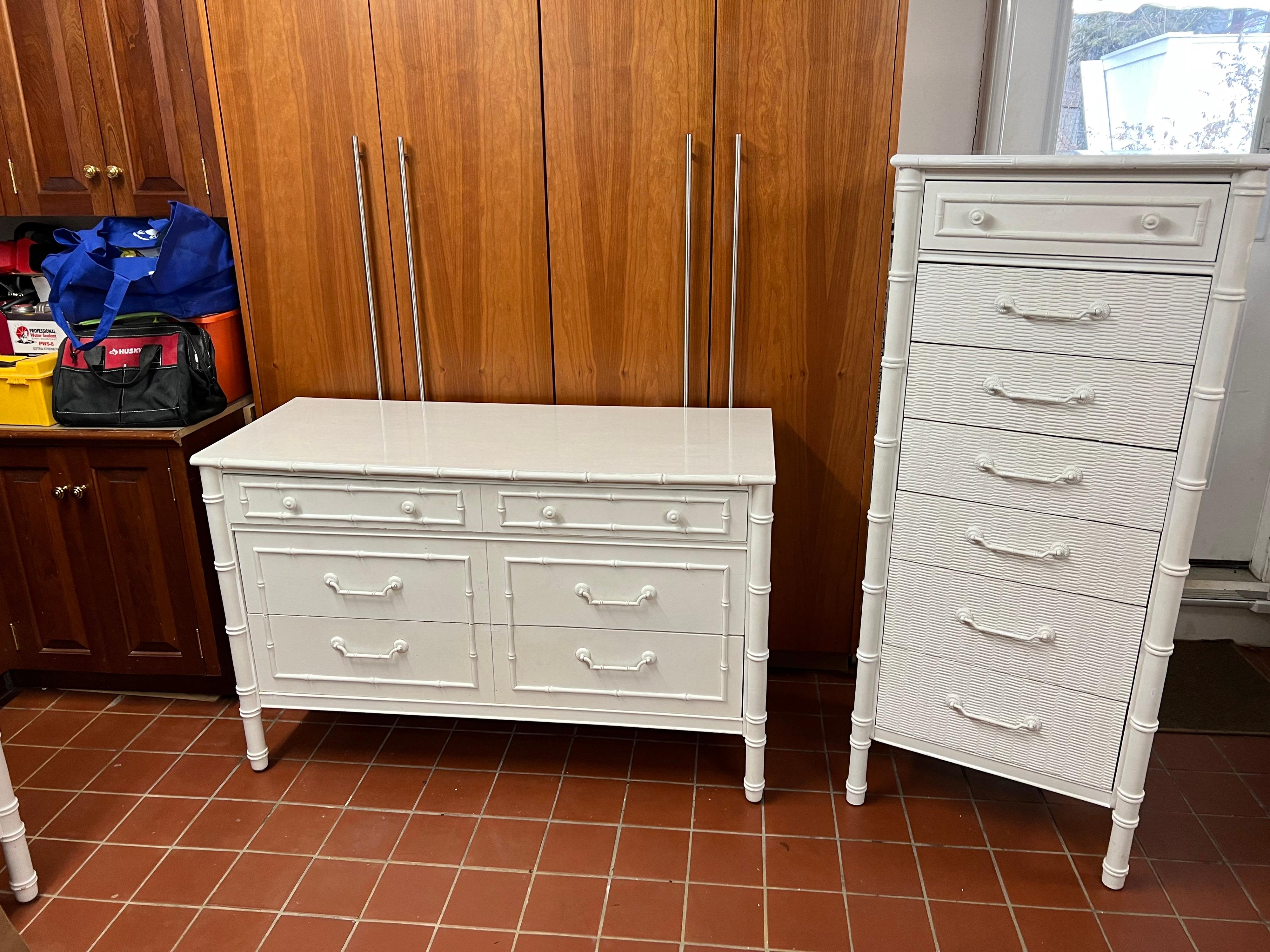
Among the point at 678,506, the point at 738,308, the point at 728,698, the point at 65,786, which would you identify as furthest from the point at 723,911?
the point at 65,786

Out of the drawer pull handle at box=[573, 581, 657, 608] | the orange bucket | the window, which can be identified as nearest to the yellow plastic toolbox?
the orange bucket

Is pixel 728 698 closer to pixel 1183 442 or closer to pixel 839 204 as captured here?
pixel 1183 442

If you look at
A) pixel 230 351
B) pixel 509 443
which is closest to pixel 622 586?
pixel 509 443

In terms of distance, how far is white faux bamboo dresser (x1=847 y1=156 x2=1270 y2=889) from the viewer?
1.60 metres

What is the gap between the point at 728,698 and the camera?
6.82 feet

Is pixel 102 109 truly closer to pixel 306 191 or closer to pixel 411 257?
pixel 306 191

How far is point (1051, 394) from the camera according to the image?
5.68 ft

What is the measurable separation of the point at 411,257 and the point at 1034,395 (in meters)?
1.50

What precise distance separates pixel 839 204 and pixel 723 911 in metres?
1.57

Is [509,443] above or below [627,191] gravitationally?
below

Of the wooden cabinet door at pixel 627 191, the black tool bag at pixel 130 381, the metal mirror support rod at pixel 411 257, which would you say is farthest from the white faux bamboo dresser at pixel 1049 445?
the black tool bag at pixel 130 381

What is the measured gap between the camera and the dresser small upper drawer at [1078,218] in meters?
1.57

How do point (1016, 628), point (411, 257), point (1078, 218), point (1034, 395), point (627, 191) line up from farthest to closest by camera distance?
point (411, 257), point (627, 191), point (1016, 628), point (1034, 395), point (1078, 218)

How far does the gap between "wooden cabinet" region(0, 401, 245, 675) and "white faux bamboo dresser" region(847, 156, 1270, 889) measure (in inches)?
64.6
